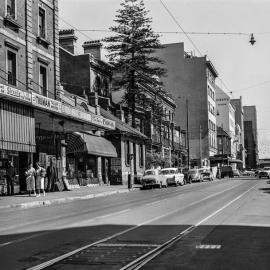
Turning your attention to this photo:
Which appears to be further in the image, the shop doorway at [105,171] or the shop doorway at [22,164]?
the shop doorway at [105,171]

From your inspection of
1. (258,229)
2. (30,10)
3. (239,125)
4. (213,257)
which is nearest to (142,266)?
(213,257)

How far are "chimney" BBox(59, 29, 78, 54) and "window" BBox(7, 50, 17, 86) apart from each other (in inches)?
834

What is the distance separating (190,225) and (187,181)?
42048 mm

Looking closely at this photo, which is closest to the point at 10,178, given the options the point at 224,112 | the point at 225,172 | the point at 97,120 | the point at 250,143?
the point at 97,120

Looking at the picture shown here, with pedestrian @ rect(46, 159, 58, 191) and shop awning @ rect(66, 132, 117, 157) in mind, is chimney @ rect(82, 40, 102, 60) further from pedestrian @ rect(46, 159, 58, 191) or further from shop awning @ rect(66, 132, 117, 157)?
pedestrian @ rect(46, 159, 58, 191)

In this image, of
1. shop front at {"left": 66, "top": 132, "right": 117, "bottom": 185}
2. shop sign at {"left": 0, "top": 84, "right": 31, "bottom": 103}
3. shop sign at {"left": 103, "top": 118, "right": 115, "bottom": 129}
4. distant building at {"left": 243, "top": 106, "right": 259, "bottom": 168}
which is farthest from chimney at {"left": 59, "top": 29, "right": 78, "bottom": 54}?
distant building at {"left": 243, "top": 106, "right": 259, "bottom": 168}

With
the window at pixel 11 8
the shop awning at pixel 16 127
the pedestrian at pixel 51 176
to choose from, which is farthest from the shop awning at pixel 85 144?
the window at pixel 11 8

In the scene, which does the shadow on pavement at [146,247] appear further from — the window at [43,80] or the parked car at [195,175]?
the parked car at [195,175]

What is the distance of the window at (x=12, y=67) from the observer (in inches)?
1162

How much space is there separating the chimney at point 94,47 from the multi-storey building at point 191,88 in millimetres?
39634

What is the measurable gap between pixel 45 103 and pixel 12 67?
3.39 meters

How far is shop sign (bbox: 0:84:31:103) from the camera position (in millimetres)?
24139

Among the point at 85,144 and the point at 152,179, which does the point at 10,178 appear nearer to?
the point at 85,144

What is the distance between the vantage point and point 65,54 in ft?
164
